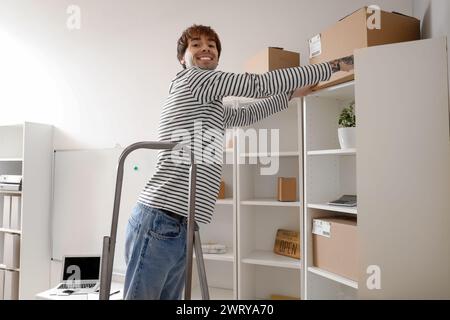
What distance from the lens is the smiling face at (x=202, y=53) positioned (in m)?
1.57

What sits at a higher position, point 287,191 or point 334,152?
point 334,152

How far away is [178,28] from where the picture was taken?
285cm

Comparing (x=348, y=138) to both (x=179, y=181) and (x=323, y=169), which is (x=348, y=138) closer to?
(x=323, y=169)

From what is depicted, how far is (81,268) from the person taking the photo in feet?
9.09

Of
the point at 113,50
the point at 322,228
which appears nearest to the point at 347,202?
the point at 322,228

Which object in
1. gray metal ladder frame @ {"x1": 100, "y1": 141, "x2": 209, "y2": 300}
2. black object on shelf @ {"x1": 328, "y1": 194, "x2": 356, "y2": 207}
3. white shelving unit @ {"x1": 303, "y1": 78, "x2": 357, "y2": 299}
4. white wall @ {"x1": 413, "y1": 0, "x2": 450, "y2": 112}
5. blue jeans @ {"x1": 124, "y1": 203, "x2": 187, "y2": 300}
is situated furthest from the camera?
white shelving unit @ {"x1": 303, "y1": 78, "x2": 357, "y2": 299}

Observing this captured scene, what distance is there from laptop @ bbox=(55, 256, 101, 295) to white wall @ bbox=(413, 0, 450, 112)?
251 centimetres

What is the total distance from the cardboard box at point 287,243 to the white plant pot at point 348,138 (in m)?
0.69

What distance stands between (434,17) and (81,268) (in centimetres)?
266

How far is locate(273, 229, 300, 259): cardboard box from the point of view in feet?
7.54

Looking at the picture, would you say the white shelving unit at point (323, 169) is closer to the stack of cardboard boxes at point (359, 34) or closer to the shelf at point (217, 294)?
the stack of cardboard boxes at point (359, 34)

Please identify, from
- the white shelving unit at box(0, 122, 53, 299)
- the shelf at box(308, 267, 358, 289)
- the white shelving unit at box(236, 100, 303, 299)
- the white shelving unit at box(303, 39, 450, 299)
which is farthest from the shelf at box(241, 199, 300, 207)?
the white shelving unit at box(0, 122, 53, 299)

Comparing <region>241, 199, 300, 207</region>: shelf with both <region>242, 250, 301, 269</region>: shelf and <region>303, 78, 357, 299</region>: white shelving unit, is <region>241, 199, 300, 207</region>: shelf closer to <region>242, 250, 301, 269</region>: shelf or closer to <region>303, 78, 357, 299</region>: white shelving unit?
<region>303, 78, 357, 299</region>: white shelving unit

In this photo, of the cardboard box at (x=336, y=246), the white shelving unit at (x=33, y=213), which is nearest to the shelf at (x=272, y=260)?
the cardboard box at (x=336, y=246)
